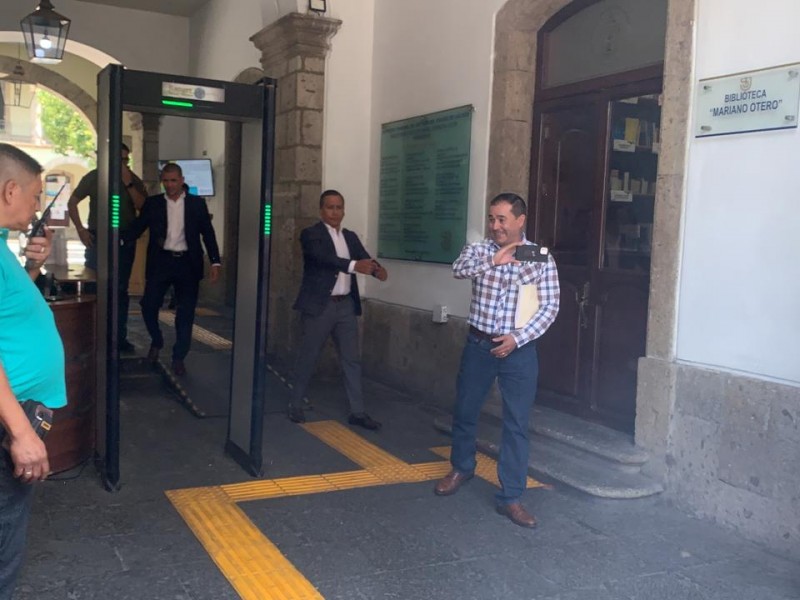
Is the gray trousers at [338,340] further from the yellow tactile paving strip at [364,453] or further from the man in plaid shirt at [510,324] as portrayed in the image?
the man in plaid shirt at [510,324]

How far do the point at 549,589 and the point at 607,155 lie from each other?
3.20m

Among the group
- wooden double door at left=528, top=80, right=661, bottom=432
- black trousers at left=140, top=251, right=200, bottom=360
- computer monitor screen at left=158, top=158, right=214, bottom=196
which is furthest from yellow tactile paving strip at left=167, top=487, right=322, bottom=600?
computer monitor screen at left=158, top=158, right=214, bottom=196

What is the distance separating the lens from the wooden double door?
221 inches

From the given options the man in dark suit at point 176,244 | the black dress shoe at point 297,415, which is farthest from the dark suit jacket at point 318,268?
the man in dark suit at point 176,244

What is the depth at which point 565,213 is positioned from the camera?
→ 6.27 m

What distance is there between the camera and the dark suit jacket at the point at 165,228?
288 inches

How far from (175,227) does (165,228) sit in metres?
0.09

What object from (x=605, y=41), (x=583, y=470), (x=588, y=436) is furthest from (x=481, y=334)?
(x=605, y=41)

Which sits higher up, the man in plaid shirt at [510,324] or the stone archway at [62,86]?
the stone archway at [62,86]

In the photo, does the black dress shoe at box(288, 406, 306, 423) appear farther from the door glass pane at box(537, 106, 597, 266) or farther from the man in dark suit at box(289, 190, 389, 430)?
the door glass pane at box(537, 106, 597, 266)

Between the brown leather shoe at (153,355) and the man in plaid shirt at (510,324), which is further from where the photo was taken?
the brown leather shoe at (153,355)

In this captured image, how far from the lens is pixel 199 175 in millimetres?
12773

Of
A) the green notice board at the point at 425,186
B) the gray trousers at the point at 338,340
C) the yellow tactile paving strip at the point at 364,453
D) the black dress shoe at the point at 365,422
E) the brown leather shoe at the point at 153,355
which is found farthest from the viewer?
the brown leather shoe at the point at 153,355

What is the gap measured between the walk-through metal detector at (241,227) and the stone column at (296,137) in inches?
112
